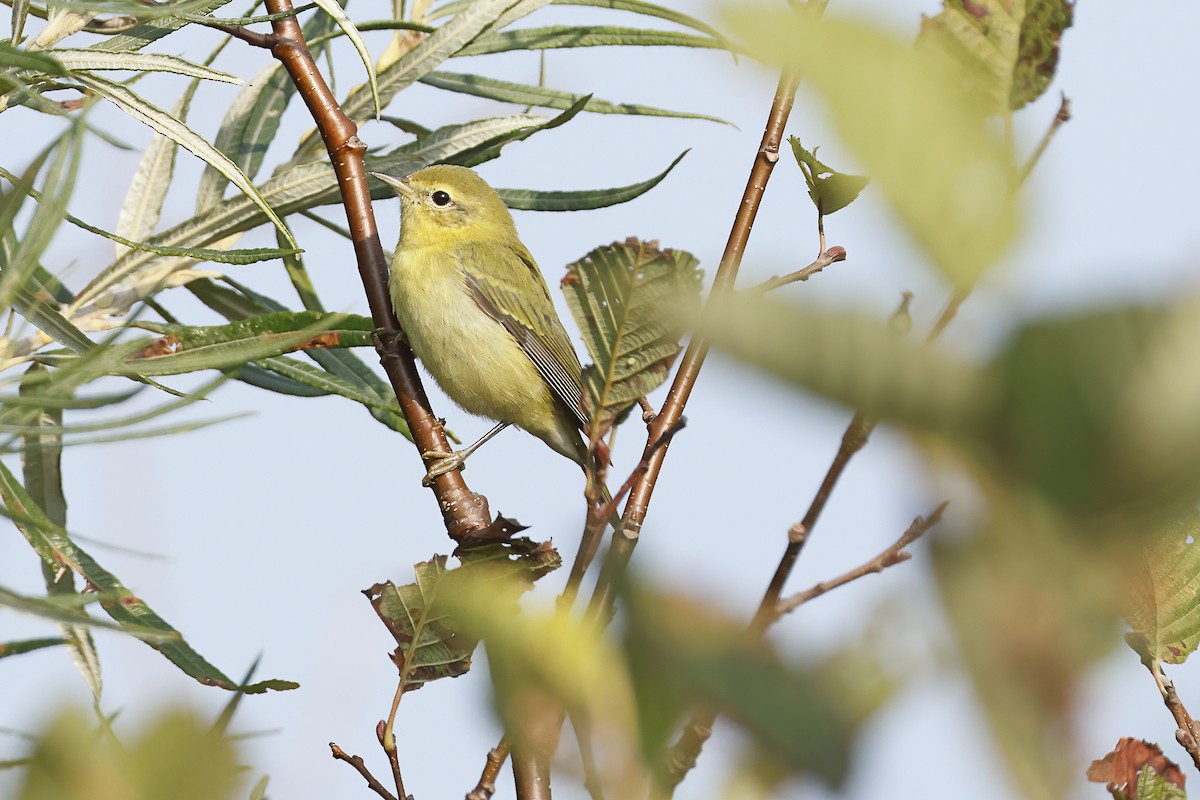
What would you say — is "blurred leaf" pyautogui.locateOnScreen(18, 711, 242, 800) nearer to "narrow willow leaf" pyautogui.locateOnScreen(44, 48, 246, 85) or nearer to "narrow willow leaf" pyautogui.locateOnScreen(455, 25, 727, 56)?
"narrow willow leaf" pyautogui.locateOnScreen(44, 48, 246, 85)

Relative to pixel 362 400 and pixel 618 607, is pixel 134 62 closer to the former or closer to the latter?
pixel 362 400

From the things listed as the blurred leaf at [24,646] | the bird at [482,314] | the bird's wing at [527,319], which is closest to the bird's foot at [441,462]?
the blurred leaf at [24,646]

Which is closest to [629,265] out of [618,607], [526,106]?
[618,607]

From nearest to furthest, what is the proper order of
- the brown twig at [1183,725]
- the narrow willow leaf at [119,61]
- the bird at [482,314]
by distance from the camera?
the brown twig at [1183,725], the narrow willow leaf at [119,61], the bird at [482,314]

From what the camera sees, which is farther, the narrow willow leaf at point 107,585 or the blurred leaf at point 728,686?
the narrow willow leaf at point 107,585

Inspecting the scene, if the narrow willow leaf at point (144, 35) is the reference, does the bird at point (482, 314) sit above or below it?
above

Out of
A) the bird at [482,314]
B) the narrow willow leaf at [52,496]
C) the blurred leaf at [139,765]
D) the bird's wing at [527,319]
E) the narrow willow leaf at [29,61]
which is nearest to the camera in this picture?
the blurred leaf at [139,765]

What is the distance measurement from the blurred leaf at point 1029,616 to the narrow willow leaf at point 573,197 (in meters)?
2.42

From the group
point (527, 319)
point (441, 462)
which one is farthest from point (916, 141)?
point (527, 319)

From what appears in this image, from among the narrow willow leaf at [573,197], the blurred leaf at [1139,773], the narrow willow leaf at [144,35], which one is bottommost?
the blurred leaf at [1139,773]

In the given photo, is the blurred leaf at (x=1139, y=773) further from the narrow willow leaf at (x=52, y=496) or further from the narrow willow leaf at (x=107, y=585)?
the narrow willow leaf at (x=52, y=496)

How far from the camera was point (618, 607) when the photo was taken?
Result: 692 mm

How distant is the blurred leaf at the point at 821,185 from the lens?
1.65 meters

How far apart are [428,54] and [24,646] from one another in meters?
1.83
